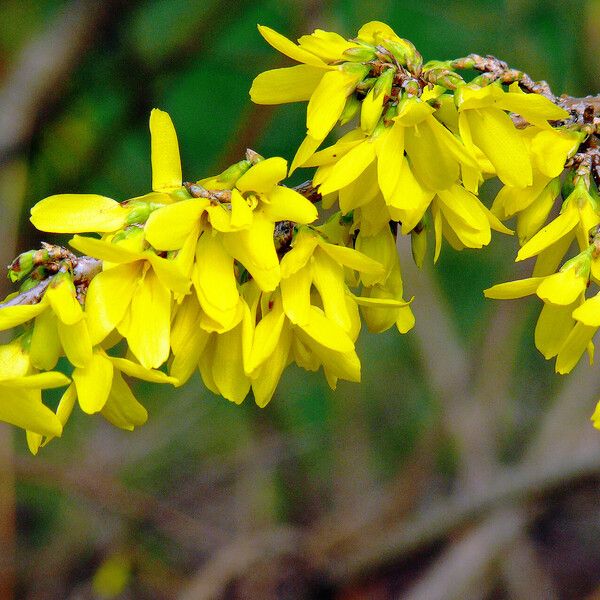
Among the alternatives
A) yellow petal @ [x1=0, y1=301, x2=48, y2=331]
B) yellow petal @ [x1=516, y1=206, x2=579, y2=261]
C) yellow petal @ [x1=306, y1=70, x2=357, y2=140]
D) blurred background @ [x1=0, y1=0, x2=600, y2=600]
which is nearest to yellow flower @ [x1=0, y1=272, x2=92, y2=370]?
yellow petal @ [x1=0, y1=301, x2=48, y2=331]

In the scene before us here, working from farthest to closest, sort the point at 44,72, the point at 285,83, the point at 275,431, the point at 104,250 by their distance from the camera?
the point at 275,431 → the point at 44,72 → the point at 285,83 → the point at 104,250

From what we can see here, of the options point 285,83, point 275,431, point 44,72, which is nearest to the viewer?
point 285,83

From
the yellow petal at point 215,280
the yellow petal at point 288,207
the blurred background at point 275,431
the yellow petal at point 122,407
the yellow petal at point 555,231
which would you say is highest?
the yellow petal at point 288,207

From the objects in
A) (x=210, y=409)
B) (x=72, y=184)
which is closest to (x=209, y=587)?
(x=210, y=409)

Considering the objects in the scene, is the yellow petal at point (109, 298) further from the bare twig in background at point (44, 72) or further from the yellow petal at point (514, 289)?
the bare twig in background at point (44, 72)

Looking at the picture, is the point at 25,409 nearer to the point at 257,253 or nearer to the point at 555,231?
the point at 257,253

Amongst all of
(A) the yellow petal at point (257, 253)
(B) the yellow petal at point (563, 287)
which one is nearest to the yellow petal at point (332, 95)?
(A) the yellow petal at point (257, 253)

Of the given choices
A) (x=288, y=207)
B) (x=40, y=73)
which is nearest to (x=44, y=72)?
(x=40, y=73)

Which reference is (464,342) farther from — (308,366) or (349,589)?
(308,366)
